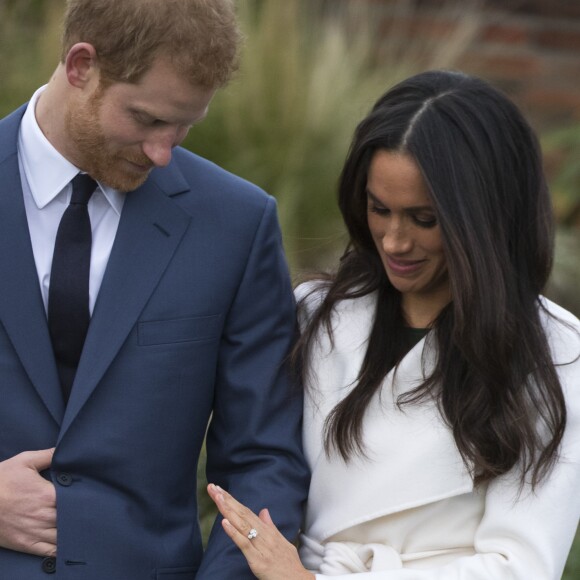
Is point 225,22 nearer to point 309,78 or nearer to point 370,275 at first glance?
point 370,275

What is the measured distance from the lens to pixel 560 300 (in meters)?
5.90

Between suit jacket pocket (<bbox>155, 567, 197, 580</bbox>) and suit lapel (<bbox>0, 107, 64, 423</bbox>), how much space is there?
42cm

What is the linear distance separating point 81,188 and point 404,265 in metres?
0.72

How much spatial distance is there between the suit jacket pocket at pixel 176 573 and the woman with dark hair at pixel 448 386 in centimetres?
25

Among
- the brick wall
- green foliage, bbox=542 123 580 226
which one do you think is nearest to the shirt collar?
green foliage, bbox=542 123 580 226

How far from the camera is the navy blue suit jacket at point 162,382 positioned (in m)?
3.00

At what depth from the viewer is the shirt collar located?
3062 mm

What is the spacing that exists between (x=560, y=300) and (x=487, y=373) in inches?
117

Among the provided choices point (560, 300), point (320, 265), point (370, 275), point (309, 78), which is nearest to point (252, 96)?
point (309, 78)

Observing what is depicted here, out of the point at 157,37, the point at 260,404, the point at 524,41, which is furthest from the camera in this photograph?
the point at 524,41

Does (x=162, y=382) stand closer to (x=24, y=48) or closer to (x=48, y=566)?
(x=48, y=566)

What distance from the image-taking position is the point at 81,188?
3.06 meters

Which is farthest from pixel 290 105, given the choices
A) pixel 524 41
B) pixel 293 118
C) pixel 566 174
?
pixel 524 41

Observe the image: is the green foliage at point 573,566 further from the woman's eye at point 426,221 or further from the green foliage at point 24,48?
the green foliage at point 24,48
